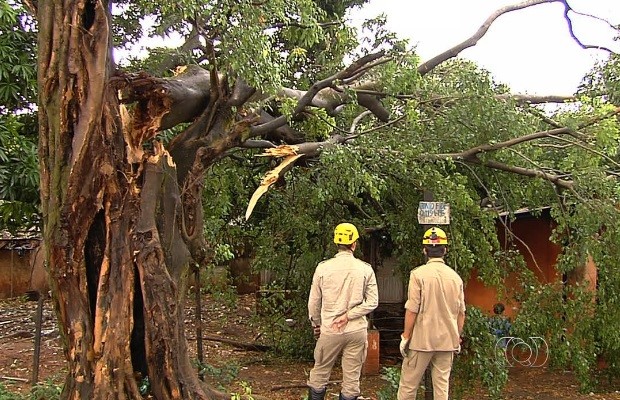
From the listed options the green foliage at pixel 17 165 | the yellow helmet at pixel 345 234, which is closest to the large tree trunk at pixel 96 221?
the green foliage at pixel 17 165

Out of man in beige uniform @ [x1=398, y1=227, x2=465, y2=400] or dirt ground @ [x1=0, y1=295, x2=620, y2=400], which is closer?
man in beige uniform @ [x1=398, y1=227, x2=465, y2=400]

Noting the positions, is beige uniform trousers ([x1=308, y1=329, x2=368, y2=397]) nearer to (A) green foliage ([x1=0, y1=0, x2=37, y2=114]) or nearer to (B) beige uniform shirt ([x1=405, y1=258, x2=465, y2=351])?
(B) beige uniform shirt ([x1=405, y1=258, x2=465, y2=351])

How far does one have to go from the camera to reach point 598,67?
27.0 ft

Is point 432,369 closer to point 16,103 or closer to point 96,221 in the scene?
point 96,221

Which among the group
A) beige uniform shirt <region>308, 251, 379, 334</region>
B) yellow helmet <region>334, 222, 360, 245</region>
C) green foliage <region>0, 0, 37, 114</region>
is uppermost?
green foliage <region>0, 0, 37, 114</region>

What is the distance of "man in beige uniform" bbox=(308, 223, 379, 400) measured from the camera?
605 cm

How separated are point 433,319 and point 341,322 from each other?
2.66 ft

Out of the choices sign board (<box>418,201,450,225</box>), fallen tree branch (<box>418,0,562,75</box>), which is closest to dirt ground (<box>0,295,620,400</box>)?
sign board (<box>418,201,450,225</box>)

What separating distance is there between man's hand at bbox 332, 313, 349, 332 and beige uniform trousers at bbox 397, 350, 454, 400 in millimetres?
618

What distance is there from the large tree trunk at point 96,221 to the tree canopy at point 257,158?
0.05ft

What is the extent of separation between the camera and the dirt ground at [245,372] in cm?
916

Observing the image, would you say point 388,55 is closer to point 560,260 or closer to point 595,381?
point 560,260

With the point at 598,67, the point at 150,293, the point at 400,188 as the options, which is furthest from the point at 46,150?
the point at 598,67

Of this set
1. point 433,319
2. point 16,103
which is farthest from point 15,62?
point 433,319
